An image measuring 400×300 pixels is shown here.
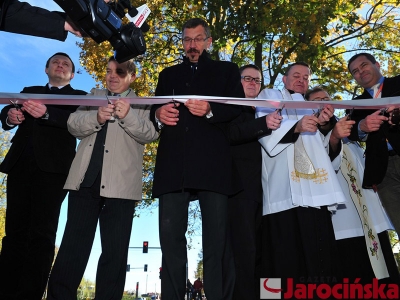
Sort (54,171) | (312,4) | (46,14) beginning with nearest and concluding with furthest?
(46,14)
(54,171)
(312,4)

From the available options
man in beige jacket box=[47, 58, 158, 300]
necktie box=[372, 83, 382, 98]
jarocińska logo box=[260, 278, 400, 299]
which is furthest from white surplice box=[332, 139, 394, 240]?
man in beige jacket box=[47, 58, 158, 300]

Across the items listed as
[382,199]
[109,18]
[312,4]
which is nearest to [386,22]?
[312,4]

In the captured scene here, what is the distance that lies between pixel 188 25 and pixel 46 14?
1.51 m

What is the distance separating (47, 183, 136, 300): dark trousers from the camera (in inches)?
151

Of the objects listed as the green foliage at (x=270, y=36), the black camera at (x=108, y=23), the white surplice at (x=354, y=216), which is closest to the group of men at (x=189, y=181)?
the white surplice at (x=354, y=216)

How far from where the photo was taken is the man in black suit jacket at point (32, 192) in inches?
161

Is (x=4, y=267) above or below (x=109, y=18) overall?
below

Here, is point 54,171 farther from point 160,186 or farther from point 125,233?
point 160,186

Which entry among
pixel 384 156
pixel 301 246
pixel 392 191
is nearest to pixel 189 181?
pixel 301 246

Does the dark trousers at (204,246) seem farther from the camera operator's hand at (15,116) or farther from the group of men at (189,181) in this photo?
the camera operator's hand at (15,116)

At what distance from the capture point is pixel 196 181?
362 centimetres

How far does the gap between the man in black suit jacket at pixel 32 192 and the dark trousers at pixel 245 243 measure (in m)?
1.65

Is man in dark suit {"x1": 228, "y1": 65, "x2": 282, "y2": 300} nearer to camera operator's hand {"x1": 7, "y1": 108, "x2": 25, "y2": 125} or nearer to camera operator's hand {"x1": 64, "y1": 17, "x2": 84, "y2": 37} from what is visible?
camera operator's hand {"x1": 64, "y1": 17, "x2": 84, "y2": 37}

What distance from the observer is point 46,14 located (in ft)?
9.94
